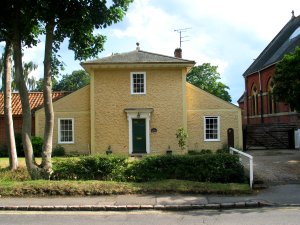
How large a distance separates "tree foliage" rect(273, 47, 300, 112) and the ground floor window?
771 cm

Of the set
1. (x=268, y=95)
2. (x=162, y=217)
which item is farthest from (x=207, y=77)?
(x=162, y=217)

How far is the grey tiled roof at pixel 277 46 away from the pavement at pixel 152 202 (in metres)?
26.1

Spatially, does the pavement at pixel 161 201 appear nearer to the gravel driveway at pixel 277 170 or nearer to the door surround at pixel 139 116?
the gravel driveway at pixel 277 170

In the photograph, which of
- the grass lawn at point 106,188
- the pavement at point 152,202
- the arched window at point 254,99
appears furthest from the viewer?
the arched window at point 254,99

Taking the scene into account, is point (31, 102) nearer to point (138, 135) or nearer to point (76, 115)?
point (76, 115)

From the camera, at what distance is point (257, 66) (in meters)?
41.3

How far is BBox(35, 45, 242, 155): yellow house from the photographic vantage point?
87.5 ft

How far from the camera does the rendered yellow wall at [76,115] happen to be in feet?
89.3

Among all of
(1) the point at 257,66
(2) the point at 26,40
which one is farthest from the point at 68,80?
(2) the point at 26,40

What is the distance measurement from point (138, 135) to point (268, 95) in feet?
51.5

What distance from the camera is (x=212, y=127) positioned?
2741cm

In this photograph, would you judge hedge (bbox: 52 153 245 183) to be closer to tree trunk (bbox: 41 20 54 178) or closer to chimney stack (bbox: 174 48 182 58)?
tree trunk (bbox: 41 20 54 178)

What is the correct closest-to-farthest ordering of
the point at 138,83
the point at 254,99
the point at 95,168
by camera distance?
the point at 95,168
the point at 138,83
the point at 254,99

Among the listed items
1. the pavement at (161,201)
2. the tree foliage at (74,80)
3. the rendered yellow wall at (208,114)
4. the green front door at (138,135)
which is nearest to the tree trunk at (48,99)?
the pavement at (161,201)
